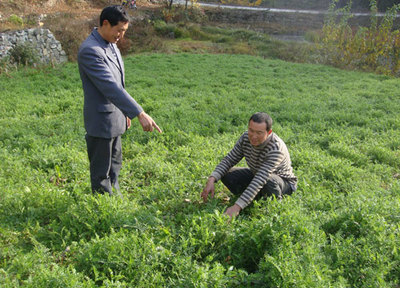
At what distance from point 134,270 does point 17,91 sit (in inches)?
323

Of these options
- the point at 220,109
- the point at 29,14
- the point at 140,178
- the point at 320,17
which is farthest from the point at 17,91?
the point at 320,17

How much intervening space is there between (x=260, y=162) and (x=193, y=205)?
3.16ft

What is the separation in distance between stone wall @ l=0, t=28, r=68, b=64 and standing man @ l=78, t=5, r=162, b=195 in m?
10.8

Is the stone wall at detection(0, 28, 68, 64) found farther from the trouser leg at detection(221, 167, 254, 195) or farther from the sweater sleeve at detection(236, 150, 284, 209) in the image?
the sweater sleeve at detection(236, 150, 284, 209)

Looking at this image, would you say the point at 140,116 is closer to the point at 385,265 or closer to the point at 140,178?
the point at 140,178

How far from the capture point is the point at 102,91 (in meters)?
3.36

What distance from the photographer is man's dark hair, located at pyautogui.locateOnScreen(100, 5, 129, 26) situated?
10.5 ft

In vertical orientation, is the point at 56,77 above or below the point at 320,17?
below

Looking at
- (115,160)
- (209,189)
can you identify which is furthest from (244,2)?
(209,189)

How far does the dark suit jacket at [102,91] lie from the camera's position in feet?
10.9

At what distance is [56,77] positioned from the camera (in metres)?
10.8

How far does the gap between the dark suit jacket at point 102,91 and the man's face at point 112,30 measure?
0.10m

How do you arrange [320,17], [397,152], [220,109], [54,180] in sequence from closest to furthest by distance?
1. [54,180]
2. [397,152]
3. [220,109]
4. [320,17]

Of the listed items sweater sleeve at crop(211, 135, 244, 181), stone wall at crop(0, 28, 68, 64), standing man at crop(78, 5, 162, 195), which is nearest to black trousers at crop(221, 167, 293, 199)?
sweater sleeve at crop(211, 135, 244, 181)
